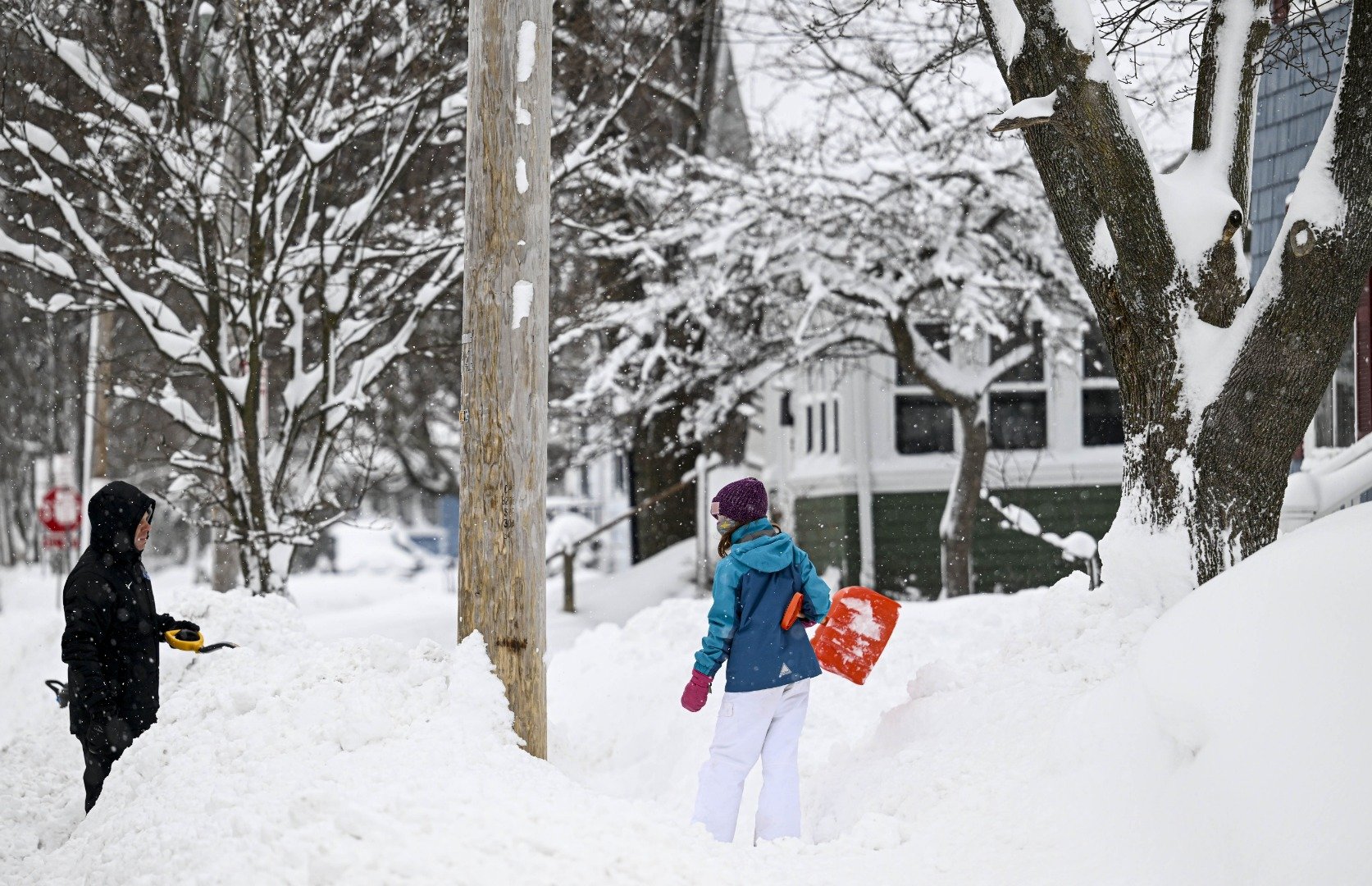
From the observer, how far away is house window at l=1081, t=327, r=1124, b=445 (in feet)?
48.0

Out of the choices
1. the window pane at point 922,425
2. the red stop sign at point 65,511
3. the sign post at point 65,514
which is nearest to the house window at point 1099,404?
the window pane at point 922,425

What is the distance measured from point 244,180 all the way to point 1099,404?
10.3m

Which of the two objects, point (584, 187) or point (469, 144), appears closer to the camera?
point (469, 144)

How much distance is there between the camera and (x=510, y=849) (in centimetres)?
348

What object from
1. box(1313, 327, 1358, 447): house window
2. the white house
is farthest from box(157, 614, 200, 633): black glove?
the white house

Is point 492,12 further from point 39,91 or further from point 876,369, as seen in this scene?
point 876,369

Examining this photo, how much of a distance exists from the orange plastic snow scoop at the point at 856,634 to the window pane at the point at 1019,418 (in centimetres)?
943

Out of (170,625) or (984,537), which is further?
(984,537)

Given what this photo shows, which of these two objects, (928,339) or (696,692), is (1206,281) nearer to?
(696,692)

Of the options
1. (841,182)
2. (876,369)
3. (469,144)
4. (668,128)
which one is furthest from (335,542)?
(469,144)

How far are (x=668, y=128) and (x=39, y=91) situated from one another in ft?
31.3

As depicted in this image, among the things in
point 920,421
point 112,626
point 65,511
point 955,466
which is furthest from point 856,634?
point 65,511

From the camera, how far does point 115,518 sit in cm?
538

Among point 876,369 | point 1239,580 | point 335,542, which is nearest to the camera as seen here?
point 1239,580
